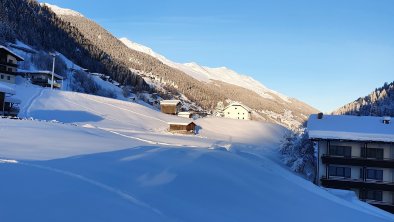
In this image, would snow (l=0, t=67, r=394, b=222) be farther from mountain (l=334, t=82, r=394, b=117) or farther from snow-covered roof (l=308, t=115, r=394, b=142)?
mountain (l=334, t=82, r=394, b=117)

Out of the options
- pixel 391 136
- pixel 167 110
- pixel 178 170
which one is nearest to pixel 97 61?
pixel 167 110

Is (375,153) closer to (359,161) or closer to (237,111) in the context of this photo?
(359,161)

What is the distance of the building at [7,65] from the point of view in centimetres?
6550

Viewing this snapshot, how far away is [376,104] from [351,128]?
442 ft

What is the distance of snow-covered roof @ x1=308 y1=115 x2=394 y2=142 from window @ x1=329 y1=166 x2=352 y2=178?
119 inches

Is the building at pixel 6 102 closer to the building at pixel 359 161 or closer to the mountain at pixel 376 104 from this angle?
the building at pixel 359 161

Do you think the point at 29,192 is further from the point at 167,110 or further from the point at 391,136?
the point at 167,110

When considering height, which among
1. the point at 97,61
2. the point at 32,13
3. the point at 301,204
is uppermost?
the point at 32,13

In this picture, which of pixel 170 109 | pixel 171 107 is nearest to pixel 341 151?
pixel 171 107

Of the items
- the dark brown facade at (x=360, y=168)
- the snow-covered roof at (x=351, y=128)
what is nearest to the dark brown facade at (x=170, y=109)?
the snow-covered roof at (x=351, y=128)

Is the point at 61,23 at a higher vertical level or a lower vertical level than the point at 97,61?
higher

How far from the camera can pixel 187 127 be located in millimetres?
63594

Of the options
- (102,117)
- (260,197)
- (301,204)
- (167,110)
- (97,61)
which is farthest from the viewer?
(97,61)

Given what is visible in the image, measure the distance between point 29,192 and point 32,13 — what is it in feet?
557
